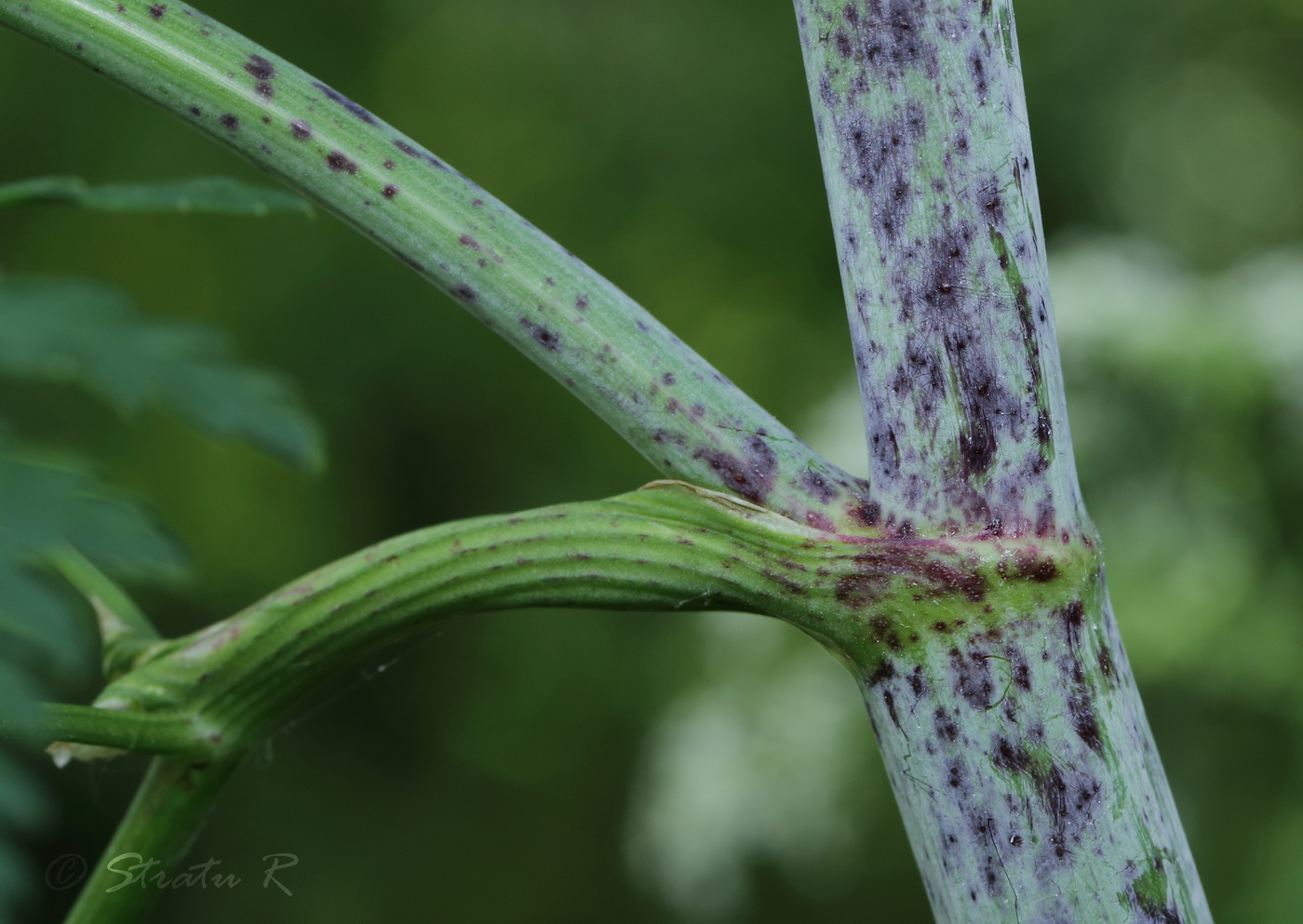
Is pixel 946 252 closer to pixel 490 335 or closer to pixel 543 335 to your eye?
pixel 543 335

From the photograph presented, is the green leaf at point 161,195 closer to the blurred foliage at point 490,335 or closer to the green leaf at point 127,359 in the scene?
the green leaf at point 127,359

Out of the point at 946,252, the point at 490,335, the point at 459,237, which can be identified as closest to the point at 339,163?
the point at 459,237

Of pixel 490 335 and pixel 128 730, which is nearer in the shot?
pixel 128 730

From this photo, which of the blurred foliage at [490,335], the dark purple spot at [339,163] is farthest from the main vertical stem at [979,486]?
the blurred foliage at [490,335]

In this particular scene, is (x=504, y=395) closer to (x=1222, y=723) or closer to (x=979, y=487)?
(x=1222, y=723)

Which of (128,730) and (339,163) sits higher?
(339,163)

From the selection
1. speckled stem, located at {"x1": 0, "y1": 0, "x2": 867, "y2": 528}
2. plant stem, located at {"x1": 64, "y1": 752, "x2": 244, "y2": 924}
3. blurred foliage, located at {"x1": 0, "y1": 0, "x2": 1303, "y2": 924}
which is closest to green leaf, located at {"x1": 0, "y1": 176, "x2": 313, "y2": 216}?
speckled stem, located at {"x1": 0, "y1": 0, "x2": 867, "y2": 528}
